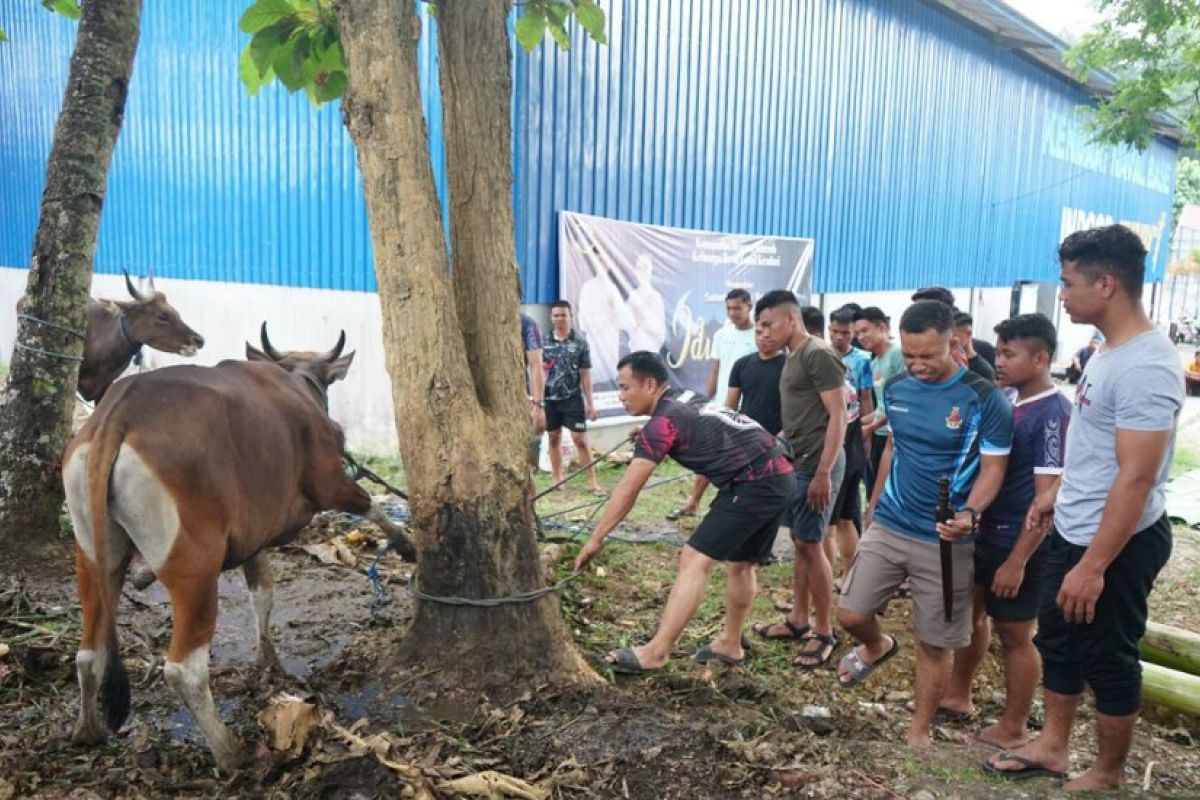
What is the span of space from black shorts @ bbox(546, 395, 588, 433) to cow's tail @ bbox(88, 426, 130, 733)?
513 centimetres

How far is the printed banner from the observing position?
9.60 metres

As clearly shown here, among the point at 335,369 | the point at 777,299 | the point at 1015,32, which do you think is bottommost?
the point at 335,369

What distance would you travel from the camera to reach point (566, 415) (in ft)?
27.6

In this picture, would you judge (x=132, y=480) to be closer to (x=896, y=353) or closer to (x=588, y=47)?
(x=896, y=353)

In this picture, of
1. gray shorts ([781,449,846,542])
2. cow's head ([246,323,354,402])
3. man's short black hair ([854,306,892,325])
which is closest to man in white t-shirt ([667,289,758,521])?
man's short black hair ([854,306,892,325])

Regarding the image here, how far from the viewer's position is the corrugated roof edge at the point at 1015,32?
50.6 ft

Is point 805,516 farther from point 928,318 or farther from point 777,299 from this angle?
point 928,318

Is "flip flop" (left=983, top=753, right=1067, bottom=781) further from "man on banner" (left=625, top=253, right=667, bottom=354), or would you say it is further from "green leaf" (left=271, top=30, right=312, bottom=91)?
"man on banner" (left=625, top=253, right=667, bottom=354)

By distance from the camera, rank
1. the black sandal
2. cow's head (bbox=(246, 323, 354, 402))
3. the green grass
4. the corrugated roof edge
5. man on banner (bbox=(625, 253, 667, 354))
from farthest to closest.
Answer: the corrugated roof edge → the green grass → man on banner (bbox=(625, 253, 667, 354)) → cow's head (bbox=(246, 323, 354, 402)) → the black sandal

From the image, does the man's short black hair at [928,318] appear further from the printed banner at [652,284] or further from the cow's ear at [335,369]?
the printed banner at [652,284]

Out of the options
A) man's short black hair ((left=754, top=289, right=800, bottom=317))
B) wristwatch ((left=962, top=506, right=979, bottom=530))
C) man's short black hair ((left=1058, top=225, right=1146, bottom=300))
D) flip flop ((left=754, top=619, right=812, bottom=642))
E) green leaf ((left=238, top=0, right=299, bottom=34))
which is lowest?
flip flop ((left=754, top=619, right=812, bottom=642))

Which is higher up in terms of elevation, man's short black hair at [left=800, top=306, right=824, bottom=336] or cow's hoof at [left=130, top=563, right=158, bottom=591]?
man's short black hair at [left=800, top=306, right=824, bottom=336]

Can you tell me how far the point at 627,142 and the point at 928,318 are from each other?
7.10 metres

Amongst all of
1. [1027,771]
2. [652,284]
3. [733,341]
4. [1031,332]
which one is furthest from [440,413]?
[652,284]
